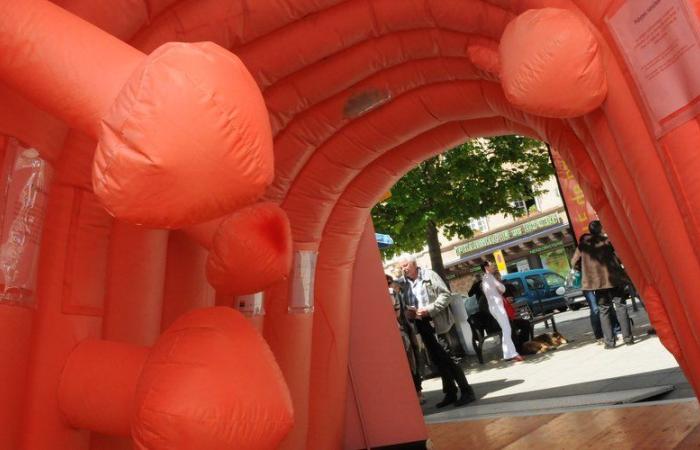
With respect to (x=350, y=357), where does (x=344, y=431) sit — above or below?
below

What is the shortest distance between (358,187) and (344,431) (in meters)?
1.63

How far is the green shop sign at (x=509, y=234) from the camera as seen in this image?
71.5 feet

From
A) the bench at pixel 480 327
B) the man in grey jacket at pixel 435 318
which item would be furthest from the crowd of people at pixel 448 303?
the bench at pixel 480 327

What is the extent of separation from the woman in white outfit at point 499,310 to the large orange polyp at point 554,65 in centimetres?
605

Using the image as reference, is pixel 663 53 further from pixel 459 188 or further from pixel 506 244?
pixel 506 244

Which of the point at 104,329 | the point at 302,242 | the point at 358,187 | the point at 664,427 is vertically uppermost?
the point at 358,187

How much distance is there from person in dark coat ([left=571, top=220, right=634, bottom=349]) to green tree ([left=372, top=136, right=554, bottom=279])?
11.3 ft

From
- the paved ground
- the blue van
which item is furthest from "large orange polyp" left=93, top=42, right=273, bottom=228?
the blue van

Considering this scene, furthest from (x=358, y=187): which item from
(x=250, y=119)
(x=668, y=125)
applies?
(x=250, y=119)

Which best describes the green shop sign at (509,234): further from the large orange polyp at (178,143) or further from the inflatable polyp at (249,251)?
the large orange polyp at (178,143)

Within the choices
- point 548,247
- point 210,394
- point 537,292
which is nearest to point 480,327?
point 537,292

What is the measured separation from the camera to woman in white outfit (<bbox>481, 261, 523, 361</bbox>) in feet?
24.5

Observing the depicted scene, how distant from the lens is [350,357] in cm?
399

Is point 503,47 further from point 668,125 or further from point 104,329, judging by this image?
point 104,329
